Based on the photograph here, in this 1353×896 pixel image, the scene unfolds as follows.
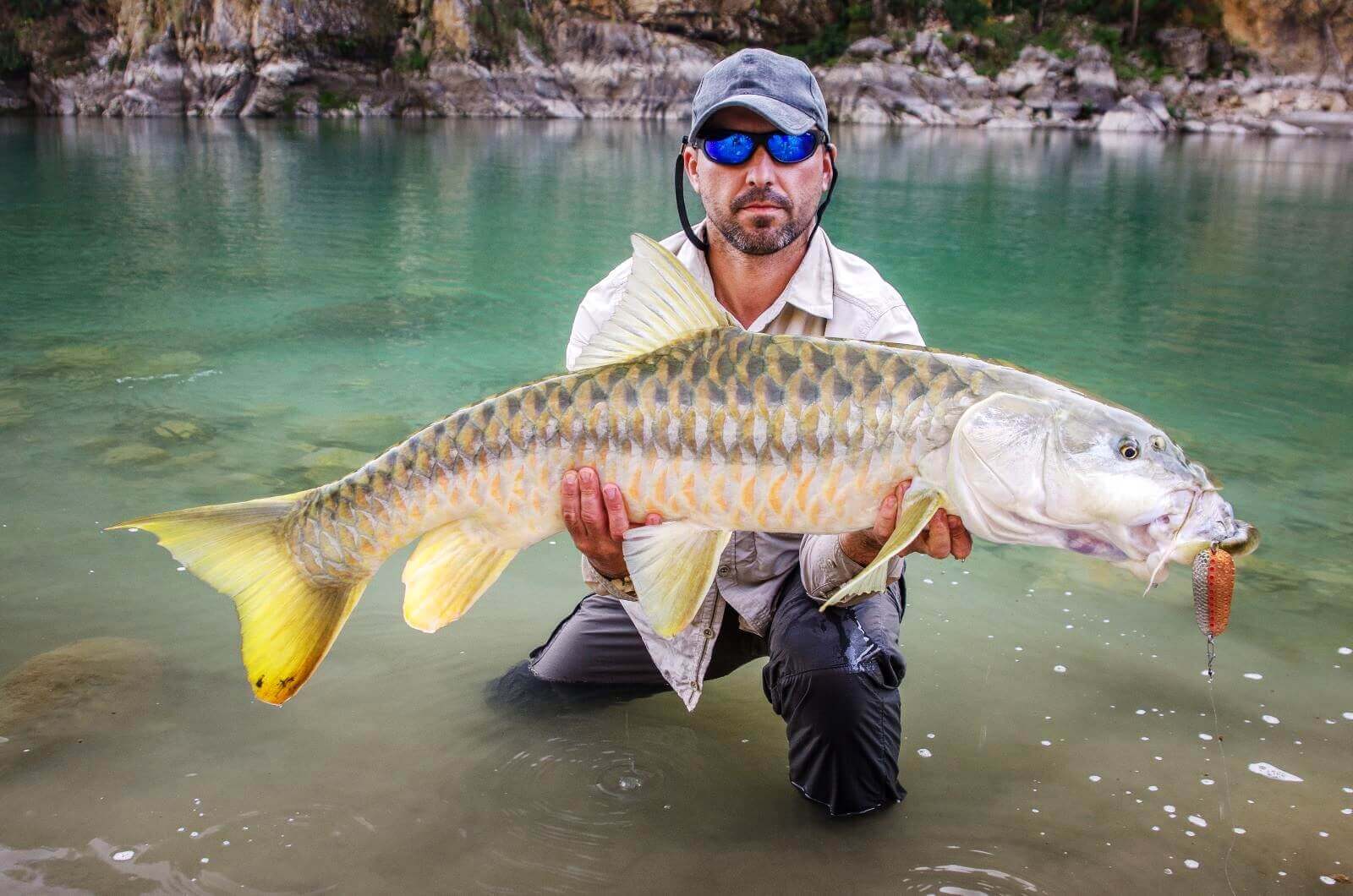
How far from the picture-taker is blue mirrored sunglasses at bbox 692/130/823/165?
3.56 meters

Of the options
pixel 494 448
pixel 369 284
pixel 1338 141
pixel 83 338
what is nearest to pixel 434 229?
pixel 369 284

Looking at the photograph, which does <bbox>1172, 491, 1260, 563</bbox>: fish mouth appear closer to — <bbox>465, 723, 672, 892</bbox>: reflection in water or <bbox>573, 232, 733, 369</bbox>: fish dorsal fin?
<bbox>573, 232, 733, 369</bbox>: fish dorsal fin

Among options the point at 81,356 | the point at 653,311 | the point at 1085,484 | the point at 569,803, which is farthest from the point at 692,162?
the point at 81,356

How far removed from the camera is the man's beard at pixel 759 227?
356 cm

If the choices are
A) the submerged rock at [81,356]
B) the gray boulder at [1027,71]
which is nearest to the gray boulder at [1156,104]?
the gray boulder at [1027,71]

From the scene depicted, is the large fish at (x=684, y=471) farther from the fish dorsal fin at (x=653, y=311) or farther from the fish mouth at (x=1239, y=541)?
the fish mouth at (x=1239, y=541)

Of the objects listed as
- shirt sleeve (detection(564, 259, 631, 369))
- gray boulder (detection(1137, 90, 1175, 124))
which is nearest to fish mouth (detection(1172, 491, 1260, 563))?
shirt sleeve (detection(564, 259, 631, 369))

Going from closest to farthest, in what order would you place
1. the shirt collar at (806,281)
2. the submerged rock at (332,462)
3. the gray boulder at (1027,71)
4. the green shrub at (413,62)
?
the shirt collar at (806,281)
the submerged rock at (332,462)
the gray boulder at (1027,71)
the green shrub at (413,62)

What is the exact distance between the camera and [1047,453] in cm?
255

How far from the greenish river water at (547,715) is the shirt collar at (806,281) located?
1.43 m

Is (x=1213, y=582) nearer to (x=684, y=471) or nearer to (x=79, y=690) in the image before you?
(x=684, y=471)

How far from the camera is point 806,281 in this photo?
3.70 meters

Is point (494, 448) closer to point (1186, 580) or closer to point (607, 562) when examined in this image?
point (607, 562)

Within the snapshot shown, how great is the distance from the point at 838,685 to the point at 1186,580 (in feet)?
8.47
